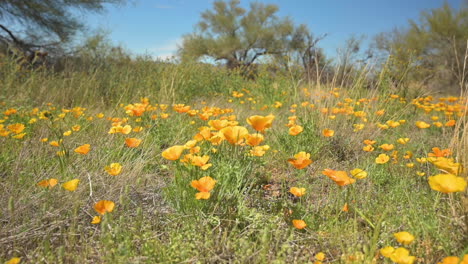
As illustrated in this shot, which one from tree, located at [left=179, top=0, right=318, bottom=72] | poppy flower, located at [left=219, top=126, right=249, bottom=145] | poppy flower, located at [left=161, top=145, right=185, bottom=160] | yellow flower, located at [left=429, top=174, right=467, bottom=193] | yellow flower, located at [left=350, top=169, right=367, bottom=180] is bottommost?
yellow flower, located at [left=350, top=169, right=367, bottom=180]

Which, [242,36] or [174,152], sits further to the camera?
[242,36]

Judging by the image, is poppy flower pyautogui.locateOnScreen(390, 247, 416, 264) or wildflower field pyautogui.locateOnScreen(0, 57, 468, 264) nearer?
poppy flower pyautogui.locateOnScreen(390, 247, 416, 264)

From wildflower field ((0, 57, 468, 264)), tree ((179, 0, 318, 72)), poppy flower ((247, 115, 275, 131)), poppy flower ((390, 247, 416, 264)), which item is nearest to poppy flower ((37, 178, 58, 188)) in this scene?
wildflower field ((0, 57, 468, 264))

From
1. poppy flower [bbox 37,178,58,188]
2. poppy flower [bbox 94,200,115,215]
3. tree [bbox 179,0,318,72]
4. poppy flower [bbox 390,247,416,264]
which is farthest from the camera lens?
tree [bbox 179,0,318,72]

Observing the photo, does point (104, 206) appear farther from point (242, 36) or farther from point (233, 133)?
point (242, 36)

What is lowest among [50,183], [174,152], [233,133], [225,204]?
[225,204]

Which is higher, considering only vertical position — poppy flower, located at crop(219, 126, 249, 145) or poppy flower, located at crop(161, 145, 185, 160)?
poppy flower, located at crop(219, 126, 249, 145)

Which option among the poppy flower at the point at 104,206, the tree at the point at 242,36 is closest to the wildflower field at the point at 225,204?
the poppy flower at the point at 104,206

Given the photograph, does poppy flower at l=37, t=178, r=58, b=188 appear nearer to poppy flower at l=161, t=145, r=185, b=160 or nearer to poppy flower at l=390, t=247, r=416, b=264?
poppy flower at l=161, t=145, r=185, b=160

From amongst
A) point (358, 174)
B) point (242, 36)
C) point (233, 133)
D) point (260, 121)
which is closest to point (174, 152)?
Result: point (233, 133)

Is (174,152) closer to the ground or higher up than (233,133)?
closer to the ground

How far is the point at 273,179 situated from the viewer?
2008 millimetres

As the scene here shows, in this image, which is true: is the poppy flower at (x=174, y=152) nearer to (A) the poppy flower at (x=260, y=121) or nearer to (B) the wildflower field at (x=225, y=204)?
(B) the wildflower field at (x=225, y=204)

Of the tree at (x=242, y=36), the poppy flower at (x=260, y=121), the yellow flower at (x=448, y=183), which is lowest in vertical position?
the yellow flower at (x=448, y=183)
